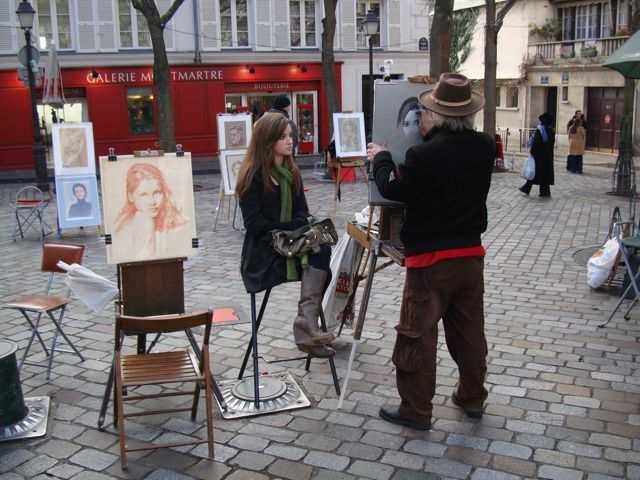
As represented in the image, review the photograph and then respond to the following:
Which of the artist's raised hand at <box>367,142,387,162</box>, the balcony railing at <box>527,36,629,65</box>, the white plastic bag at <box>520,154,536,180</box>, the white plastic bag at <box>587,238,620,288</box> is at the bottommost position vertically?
the white plastic bag at <box>587,238,620,288</box>

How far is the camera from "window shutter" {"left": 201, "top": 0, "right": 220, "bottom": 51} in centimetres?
2436

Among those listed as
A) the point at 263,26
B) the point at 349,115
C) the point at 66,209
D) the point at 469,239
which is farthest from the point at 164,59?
the point at 469,239

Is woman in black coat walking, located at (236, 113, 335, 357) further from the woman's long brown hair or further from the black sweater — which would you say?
the black sweater

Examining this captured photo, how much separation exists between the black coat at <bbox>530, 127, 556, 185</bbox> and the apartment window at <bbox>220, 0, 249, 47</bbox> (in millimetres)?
13953

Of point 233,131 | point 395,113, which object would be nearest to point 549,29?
A: point 233,131

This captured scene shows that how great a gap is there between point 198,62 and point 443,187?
71.5ft

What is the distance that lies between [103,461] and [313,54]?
23.3m

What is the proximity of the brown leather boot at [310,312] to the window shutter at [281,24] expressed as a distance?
72.2 feet

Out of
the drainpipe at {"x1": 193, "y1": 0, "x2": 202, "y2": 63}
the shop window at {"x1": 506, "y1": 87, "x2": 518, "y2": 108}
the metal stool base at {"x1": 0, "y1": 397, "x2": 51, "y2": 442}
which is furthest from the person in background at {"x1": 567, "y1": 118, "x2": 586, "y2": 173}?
the metal stool base at {"x1": 0, "y1": 397, "x2": 51, "y2": 442}

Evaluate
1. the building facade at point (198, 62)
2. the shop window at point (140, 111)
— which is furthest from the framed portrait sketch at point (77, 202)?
the shop window at point (140, 111)

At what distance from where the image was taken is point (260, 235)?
4562 millimetres

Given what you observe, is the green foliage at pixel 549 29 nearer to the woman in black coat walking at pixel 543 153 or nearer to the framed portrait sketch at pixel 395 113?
the woman in black coat walking at pixel 543 153

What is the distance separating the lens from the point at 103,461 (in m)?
3.97

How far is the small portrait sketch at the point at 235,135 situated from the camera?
11703 millimetres
